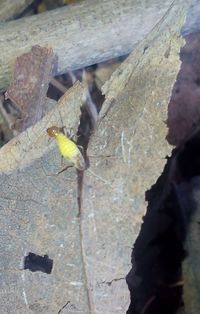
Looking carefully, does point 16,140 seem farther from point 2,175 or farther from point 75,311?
point 75,311

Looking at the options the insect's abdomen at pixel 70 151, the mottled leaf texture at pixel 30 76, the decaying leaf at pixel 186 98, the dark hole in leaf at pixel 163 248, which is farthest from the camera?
the decaying leaf at pixel 186 98

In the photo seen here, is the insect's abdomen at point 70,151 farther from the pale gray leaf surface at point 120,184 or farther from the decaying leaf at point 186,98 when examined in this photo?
the decaying leaf at point 186,98

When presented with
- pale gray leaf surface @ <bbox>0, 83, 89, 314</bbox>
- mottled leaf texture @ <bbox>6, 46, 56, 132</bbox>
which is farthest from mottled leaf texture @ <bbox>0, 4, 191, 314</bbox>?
mottled leaf texture @ <bbox>6, 46, 56, 132</bbox>

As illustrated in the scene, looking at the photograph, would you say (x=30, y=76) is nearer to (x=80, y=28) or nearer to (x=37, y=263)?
(x=80, y=28)

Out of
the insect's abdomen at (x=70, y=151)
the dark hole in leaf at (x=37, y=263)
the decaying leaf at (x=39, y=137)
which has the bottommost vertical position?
the dark hole in leaf at (x=37, y=263)

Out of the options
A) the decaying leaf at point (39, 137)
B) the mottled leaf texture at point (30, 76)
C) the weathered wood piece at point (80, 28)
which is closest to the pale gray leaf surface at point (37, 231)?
the decaying leaf at point (39, 137)

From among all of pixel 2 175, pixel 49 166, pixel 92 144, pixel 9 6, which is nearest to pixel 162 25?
pixel 92 144
